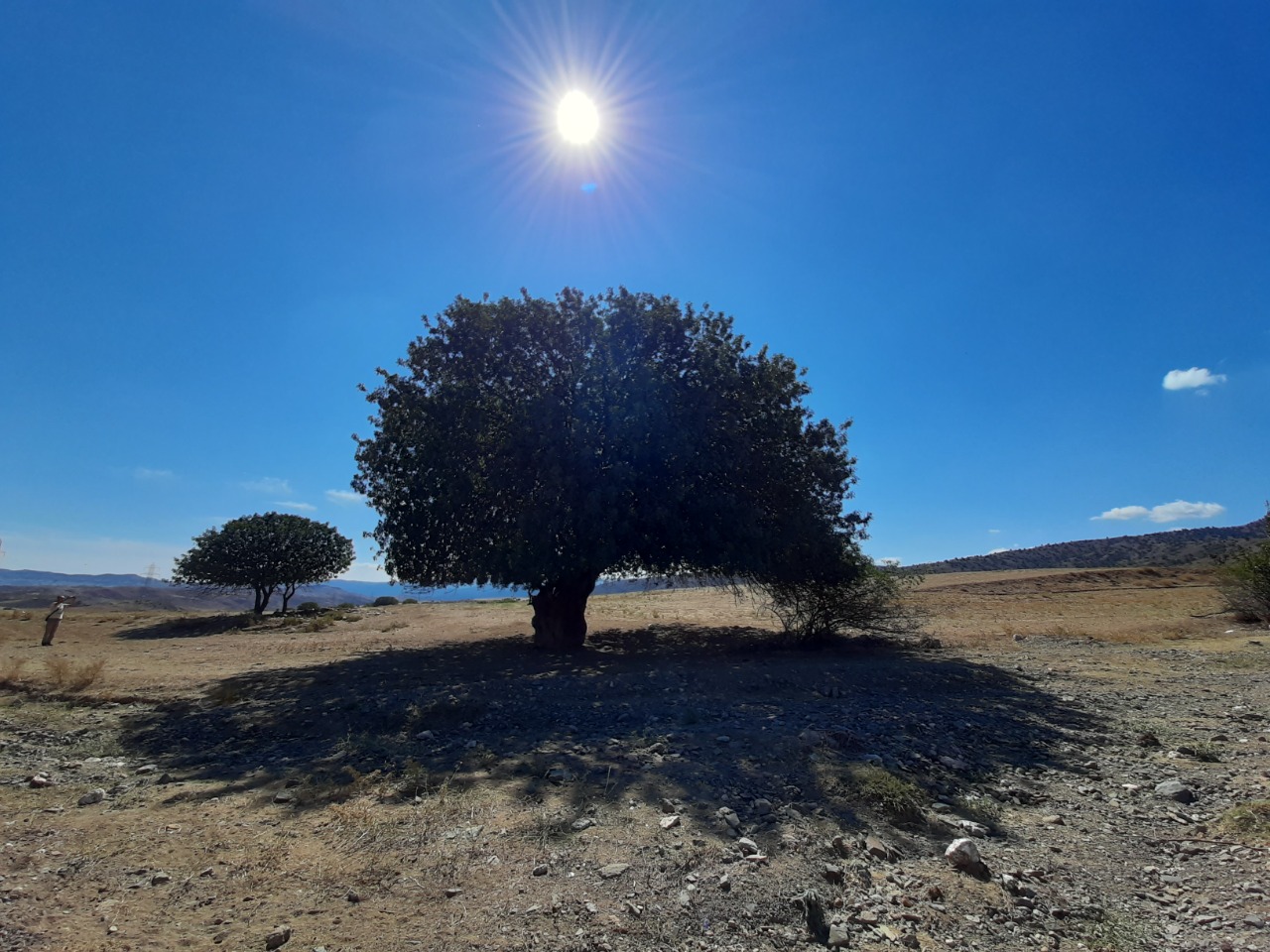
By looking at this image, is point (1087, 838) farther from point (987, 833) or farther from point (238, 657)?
point (238, 657)

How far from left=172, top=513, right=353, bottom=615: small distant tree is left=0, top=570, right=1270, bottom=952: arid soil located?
25.6m

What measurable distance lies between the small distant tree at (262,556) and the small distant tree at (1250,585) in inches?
1683

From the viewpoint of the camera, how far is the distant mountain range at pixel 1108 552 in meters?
72.6

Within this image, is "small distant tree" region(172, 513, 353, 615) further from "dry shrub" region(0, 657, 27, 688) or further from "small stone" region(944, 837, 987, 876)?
"small stone" region(944, 837, 987, 876)

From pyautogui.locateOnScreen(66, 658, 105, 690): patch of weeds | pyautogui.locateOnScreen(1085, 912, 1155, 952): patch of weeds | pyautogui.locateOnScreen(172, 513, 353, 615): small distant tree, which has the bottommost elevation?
pyautogui.locateOnScreen(1085, 912, 1155, 952): patch of weeds

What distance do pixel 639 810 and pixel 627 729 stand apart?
319cm

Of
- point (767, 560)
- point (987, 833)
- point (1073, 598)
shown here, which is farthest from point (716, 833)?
point (1073, 598)

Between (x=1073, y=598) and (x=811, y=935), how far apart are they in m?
39.8

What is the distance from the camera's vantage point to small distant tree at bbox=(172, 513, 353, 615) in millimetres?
36656

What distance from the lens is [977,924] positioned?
13.3 feet

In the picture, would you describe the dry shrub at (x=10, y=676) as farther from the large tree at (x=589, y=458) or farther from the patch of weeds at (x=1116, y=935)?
the patch of weeds at (x=1116, y=935)

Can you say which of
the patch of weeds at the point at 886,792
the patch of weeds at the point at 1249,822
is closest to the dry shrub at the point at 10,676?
the patch of weeds at the point at 886,792

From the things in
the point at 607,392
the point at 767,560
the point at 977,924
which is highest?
the point at 607,392

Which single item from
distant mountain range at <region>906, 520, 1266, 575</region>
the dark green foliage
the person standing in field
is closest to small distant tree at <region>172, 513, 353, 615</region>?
the person standing in field
